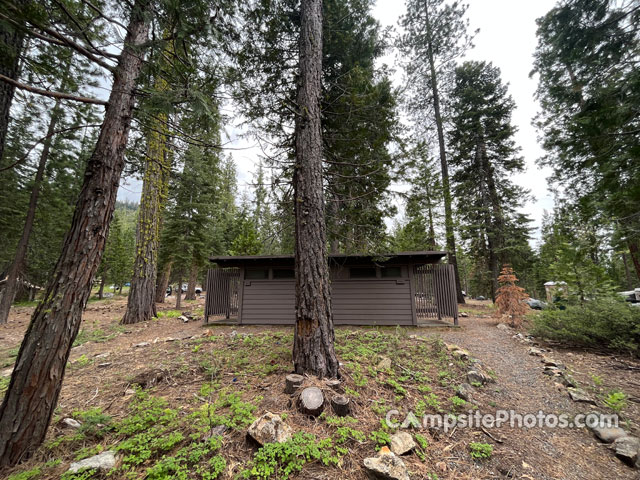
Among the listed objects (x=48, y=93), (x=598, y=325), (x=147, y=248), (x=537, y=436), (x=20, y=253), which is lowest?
(x=537, y=436)

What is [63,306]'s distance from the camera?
1.83 meters

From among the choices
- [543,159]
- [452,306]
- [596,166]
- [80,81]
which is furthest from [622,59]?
[80,81]

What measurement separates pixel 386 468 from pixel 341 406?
65 cm

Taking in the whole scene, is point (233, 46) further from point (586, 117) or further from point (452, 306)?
point (452, 306)

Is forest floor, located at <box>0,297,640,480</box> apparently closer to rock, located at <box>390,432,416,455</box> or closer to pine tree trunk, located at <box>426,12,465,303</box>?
rock, located at <box>390,432,416,455</box>

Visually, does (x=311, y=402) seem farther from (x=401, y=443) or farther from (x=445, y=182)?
(x=445, y=182)

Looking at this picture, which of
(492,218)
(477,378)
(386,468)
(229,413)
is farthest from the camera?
(492,218)

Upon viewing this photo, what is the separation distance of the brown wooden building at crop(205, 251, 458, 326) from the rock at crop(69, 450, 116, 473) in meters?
5.35

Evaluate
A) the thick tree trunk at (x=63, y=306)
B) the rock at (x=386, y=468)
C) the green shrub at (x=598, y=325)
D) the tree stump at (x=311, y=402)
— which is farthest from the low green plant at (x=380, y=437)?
the green shrub at (x=598, y=325)

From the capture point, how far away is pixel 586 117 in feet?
15.8

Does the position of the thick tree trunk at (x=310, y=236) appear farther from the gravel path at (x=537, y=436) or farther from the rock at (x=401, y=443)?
the gravel path at (x=537, y=436)

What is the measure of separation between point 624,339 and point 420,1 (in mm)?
16079

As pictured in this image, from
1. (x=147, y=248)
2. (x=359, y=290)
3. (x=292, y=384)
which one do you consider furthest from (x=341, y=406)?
(x=147, y=248)

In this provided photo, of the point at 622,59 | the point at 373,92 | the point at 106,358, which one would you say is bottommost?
the point at 106,358
